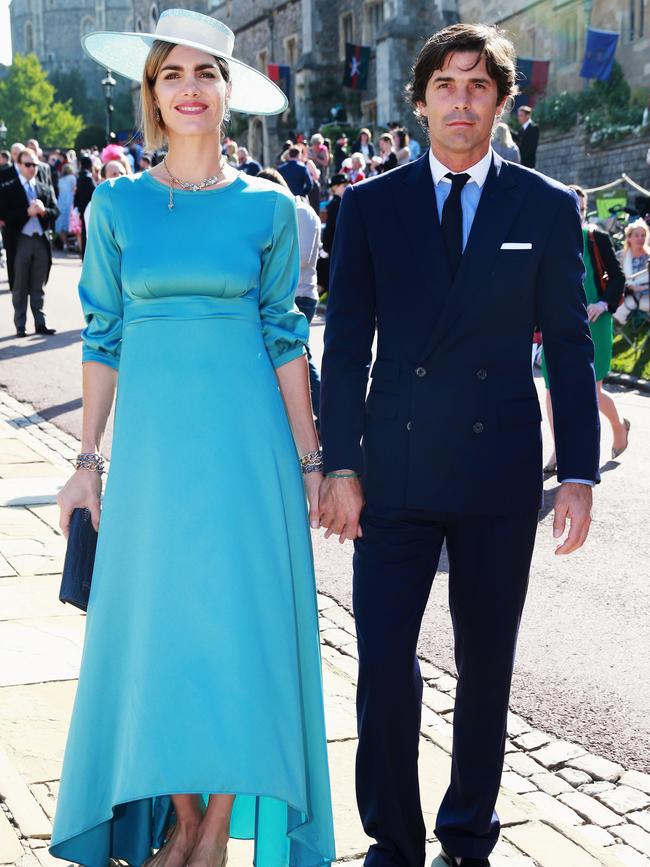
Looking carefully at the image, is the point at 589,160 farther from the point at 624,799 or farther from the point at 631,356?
the point at 624,799

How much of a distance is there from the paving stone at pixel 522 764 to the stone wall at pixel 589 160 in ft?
63.1

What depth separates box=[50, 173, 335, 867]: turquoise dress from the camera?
112 inches

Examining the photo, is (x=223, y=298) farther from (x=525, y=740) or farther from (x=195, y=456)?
(x=525, y=740)

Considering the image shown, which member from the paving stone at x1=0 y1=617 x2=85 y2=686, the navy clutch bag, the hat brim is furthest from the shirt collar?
the paving stone at x1=0 y1=617 x2=85 y2=686

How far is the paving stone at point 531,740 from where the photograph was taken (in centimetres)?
407

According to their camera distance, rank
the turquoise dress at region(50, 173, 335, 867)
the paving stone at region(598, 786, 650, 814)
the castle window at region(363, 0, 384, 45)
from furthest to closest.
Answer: the castle window at region(363, 0, 384, 45) → the paving stone at region(598, 786, 650, 814) → the turquoise dress at region(50, 173, 335, 867)

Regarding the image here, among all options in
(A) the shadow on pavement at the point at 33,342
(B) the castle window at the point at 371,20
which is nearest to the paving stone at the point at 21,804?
(A) the shadow on pavement at the point at 33,342

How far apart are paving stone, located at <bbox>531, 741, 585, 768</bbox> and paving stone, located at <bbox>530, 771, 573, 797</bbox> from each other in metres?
0.11

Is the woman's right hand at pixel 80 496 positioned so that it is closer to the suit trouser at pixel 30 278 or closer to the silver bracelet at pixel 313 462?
the silver bracelet at pixel 313 462

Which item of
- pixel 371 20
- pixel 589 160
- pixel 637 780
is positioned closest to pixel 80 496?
pixel 637 780

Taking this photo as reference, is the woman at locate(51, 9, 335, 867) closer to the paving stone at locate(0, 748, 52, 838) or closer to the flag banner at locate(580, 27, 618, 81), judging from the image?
the paving stone at locate(0, 748, 52, 838)

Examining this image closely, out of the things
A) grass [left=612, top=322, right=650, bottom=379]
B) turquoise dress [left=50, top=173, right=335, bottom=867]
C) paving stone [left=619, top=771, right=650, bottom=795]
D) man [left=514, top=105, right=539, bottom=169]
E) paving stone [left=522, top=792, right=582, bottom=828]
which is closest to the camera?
turquoise dress [left=50, top=173, right=335, bottom=867]

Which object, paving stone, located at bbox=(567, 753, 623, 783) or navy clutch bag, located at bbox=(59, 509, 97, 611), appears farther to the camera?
paving stone, located at bbox=(567, 753, 623, 783)

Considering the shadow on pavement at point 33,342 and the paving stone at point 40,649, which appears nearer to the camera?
the paving stone at point 40,649
